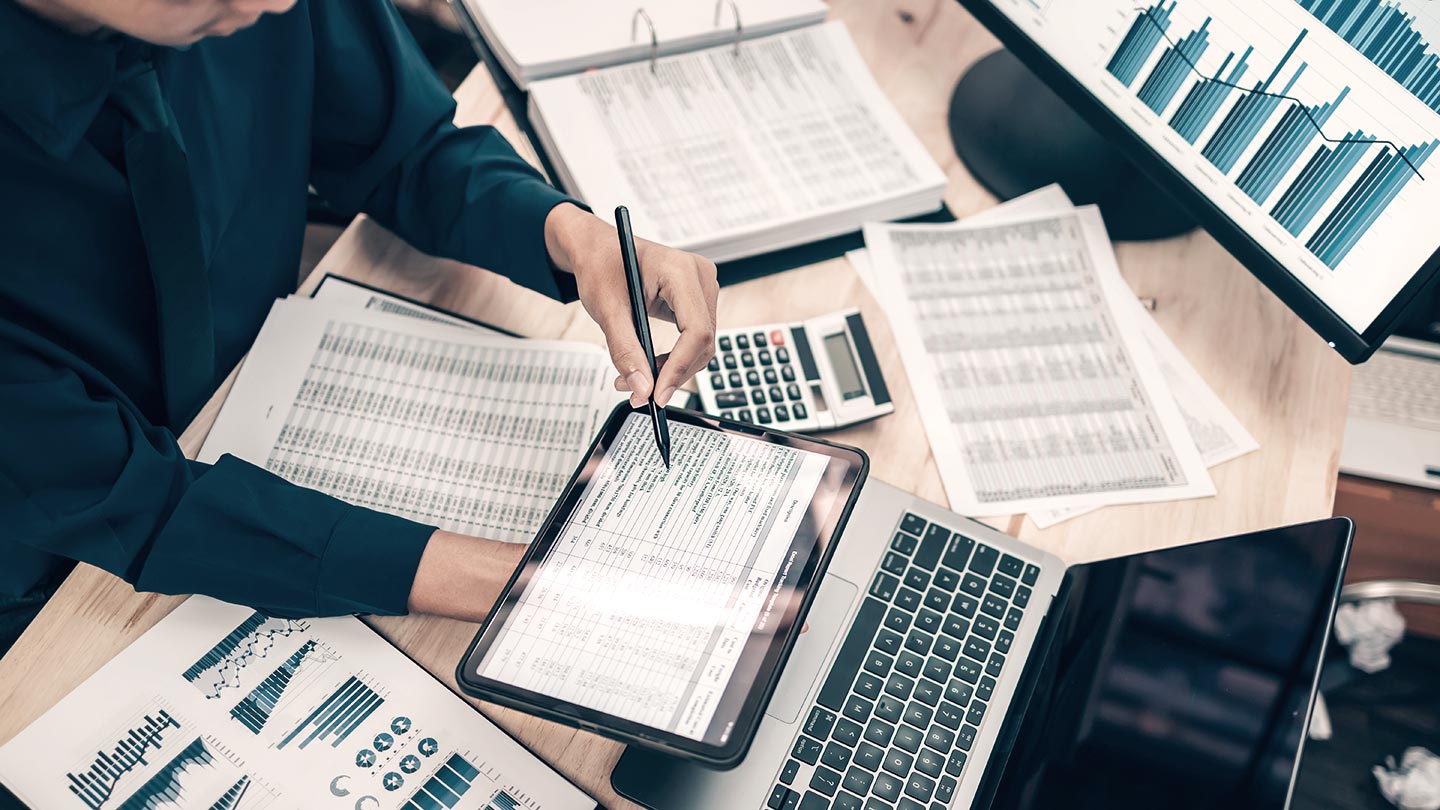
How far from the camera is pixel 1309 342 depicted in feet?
3.06

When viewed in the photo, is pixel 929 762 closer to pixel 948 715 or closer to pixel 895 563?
pixel 948 715

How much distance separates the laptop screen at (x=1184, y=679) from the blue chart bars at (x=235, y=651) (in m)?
0.53

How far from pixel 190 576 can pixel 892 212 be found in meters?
0.70

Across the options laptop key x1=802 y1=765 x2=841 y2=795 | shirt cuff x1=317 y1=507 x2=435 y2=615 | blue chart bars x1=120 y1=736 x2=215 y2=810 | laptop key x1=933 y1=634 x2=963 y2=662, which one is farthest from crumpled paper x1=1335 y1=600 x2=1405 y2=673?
blue chart bars x1=120 y1=736 x2=215 y2=810

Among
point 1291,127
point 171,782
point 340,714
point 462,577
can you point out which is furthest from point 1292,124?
point 171,782

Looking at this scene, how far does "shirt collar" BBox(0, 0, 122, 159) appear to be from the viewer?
551 mm

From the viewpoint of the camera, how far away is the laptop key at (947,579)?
73 centimetres

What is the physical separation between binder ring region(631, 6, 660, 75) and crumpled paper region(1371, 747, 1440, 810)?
153 cm

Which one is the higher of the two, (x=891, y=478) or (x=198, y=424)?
(x=891, y=478)

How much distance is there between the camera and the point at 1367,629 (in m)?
1.42

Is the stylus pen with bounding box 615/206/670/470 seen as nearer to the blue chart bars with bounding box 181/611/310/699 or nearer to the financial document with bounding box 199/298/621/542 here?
the financial document with bounding box 199/298/621/542

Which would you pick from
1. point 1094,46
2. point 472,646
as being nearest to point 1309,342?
point 1094,46

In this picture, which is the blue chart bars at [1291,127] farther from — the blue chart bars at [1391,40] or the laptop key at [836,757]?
the laptop key at [836,757]

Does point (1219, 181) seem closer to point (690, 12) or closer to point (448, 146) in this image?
point (690, 12)
